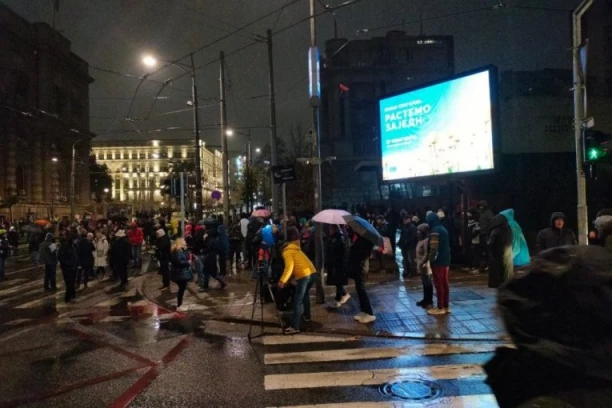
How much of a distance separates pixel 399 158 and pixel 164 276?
32.5ft

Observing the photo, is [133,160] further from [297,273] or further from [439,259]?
[439,259]

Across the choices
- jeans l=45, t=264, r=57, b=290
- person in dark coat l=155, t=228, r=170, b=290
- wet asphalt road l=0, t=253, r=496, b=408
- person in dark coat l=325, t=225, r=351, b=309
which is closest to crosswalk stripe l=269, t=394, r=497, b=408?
wet asphalt road l=0, t=253, r=496, b=408

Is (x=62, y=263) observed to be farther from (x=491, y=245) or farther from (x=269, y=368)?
(x=491, y=245)

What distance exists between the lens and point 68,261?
12219mm

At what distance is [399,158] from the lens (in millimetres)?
19125

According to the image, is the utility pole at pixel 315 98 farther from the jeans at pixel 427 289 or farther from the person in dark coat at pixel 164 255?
the person in dark coat at pixel 164 255

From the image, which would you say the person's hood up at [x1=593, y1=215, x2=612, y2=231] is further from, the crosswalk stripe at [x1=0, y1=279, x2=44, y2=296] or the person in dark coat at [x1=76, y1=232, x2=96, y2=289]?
the crosswalk stripe at [x1=0, y1=279, x2=44, y2=296]

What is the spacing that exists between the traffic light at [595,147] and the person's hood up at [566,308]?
28.9ft

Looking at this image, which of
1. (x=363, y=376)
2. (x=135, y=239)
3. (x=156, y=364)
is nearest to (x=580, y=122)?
(x=363, y=376)

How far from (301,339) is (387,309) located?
2.40 meters

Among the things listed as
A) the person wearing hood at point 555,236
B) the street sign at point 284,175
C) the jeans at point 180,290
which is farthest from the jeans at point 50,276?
the person wearing hood at point 555,236

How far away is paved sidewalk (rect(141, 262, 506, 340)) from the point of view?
816 centimetres

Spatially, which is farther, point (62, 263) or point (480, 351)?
point (62, 263)

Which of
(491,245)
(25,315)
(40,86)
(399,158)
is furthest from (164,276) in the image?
(40,86)
